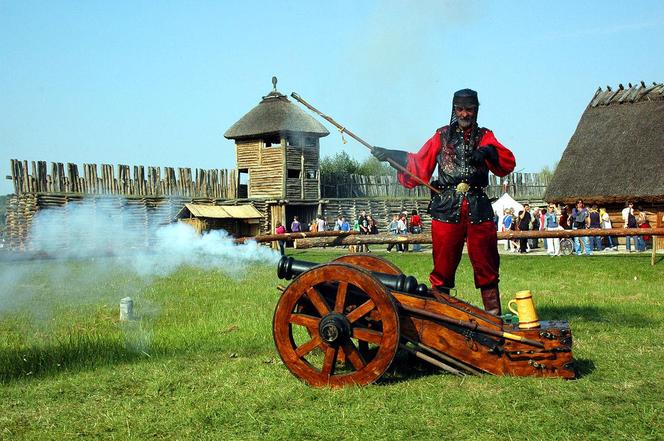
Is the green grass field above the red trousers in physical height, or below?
below

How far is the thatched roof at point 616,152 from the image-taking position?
2842 cm

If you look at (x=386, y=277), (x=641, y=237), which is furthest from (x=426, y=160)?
(x=641, y=237)

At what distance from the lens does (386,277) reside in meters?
5.92

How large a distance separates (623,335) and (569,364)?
2.22m

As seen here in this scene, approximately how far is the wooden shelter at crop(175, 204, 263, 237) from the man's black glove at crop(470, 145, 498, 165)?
2725 cm

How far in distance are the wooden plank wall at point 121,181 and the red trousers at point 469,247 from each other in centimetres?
2833

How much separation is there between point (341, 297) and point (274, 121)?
1442 inches

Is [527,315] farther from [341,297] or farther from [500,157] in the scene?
[500,157]

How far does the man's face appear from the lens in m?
6.66

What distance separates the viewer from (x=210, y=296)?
11.9m

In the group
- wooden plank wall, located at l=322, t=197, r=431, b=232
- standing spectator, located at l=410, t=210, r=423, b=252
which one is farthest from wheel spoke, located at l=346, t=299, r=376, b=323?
wooden plank wall, located at l=322, t=197, r=431, b=232

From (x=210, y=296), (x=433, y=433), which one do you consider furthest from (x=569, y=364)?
(x=210, y=296)

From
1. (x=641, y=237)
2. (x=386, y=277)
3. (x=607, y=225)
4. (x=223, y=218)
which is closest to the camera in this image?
(x=386, y=277)

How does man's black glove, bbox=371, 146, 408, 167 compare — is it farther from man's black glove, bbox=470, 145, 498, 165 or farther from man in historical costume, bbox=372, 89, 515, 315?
man's black glove, bbox=470, 145, 498, 165
